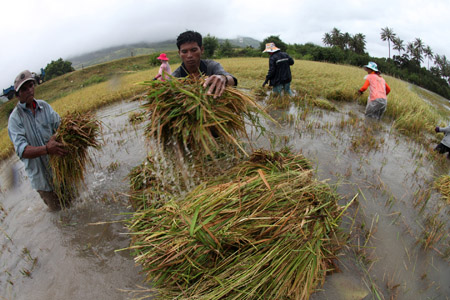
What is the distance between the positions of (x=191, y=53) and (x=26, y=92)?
75.3 inches

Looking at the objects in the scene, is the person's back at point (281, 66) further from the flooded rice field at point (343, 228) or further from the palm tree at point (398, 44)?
the palm tree at point (398, 44)

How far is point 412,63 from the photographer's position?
43188 mm

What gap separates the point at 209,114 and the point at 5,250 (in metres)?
2.89

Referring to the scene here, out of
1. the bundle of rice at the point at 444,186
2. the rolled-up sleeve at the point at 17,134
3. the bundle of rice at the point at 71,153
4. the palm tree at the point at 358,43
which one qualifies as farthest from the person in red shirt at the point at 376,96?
the palm tree at the point at 358,43

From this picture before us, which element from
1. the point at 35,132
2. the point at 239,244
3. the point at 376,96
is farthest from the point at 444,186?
the point at 35,132

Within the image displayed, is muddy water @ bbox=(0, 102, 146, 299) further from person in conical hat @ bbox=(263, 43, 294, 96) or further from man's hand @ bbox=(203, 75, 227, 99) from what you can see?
person in conical hat @ bbox=(263, 43, 294, 96)

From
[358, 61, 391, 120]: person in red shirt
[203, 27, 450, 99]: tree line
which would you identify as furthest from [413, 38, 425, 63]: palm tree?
[358, 61, 391, 120]: person in red shirt

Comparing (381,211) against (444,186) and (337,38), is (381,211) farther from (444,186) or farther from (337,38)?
(337,38)

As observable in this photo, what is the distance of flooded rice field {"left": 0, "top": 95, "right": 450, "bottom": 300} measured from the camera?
1.99 metres

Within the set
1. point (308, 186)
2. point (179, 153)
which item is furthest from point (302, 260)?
point (179, 153)

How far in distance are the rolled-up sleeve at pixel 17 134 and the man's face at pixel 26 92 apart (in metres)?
0.19

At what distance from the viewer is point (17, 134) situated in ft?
8.28

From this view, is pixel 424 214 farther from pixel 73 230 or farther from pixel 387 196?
pixel 73 230

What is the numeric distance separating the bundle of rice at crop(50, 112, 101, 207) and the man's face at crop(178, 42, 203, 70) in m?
1.45
